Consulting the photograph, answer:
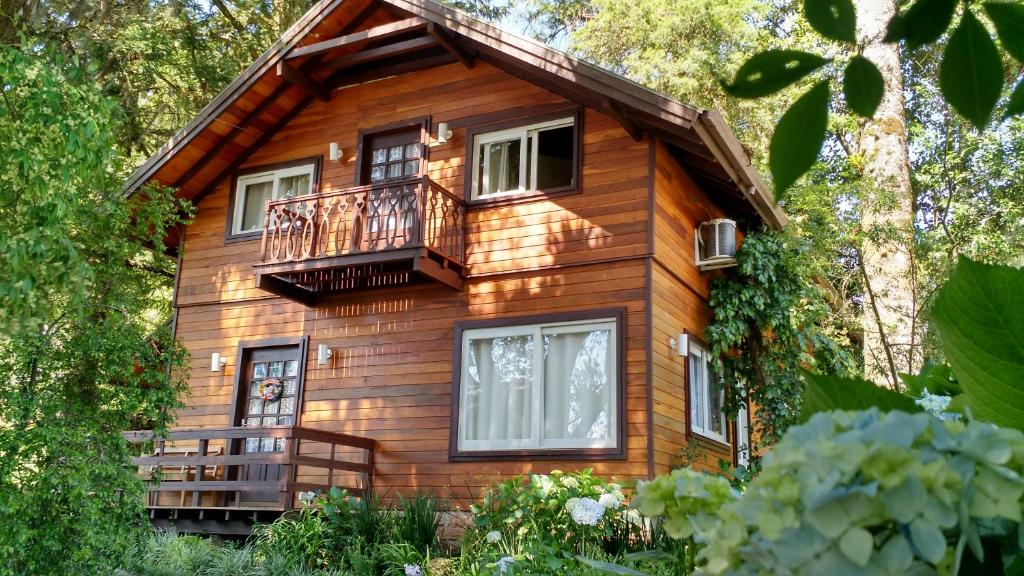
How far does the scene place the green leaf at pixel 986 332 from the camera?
80 cm

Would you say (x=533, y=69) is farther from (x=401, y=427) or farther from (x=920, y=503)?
(x=920, y=503)

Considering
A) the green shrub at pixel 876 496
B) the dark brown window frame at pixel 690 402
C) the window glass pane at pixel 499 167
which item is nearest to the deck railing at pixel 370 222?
the window glass pane at pixel 499 167

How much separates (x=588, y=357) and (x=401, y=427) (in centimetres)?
240

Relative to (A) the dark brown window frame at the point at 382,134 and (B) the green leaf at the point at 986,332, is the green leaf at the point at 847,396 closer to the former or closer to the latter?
(B) the green leaf at the point at 986,332

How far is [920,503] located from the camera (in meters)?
0.62

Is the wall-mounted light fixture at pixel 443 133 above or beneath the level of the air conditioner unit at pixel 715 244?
above

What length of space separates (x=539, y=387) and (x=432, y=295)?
1.84m

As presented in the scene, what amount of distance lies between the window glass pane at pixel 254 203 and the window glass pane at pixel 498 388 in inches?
154

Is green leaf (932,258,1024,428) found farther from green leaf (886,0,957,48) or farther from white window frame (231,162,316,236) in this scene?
white window frame (231,162,316,236)

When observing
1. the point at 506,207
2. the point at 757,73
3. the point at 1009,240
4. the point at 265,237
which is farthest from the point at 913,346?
the point at 757,73

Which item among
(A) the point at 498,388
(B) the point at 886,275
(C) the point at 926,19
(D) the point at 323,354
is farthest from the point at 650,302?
(C) the point at 926,19

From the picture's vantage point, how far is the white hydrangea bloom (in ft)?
26.5

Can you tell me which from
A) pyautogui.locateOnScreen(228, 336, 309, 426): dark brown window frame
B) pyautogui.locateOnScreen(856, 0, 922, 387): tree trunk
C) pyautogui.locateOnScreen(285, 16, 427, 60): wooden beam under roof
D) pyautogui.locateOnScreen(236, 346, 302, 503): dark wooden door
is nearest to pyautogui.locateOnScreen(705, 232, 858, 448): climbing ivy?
pyautogui.locateOnScreen(856, 0, 922, 387): tree trunk

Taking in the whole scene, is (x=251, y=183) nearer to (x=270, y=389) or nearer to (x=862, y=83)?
(x=270, y=389)
